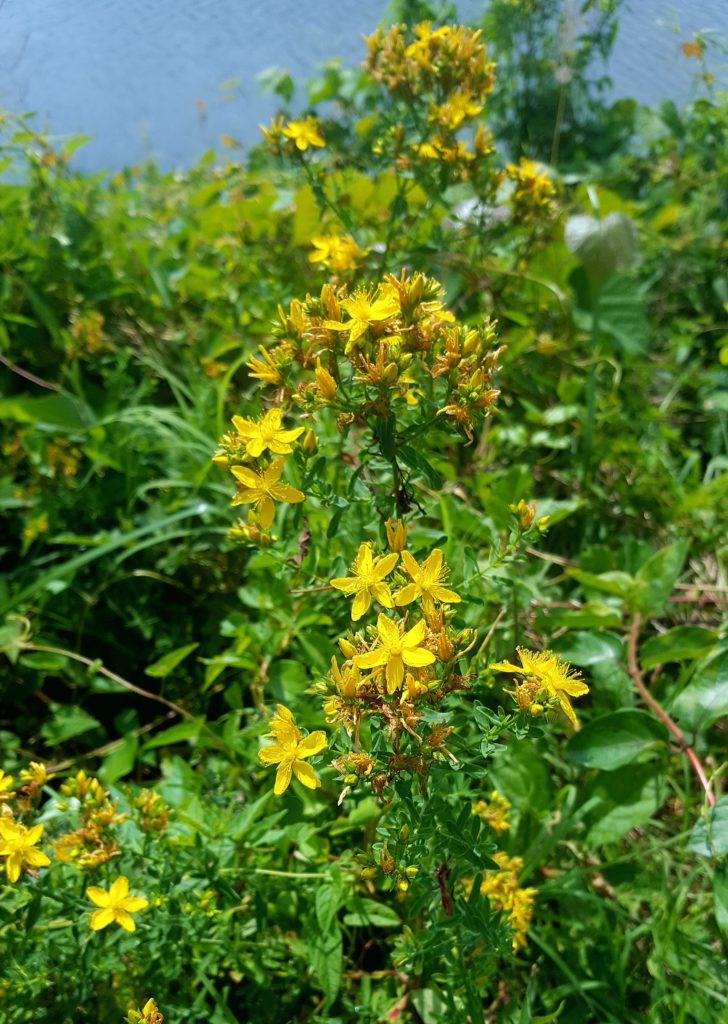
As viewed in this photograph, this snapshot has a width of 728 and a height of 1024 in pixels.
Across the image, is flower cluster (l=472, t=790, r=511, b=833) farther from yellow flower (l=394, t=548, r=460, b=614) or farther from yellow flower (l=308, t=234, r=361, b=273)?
yellow flower (l=308, t=234, r=361, b=273)

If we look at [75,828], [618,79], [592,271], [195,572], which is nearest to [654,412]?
[592,271]

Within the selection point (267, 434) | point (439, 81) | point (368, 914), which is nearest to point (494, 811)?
point (368, 914)

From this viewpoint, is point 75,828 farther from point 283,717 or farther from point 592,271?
point 592,271

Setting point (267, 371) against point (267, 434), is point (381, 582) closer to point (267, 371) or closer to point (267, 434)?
point (267, 434)

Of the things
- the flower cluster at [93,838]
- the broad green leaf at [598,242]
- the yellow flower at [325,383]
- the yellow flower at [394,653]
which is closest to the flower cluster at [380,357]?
the yellow flower at [325,383]

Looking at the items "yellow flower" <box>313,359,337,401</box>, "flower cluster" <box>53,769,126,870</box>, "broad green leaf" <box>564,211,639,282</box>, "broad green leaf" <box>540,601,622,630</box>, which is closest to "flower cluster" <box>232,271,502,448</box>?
"yellow flower" <box>313,359,337,401</box>
